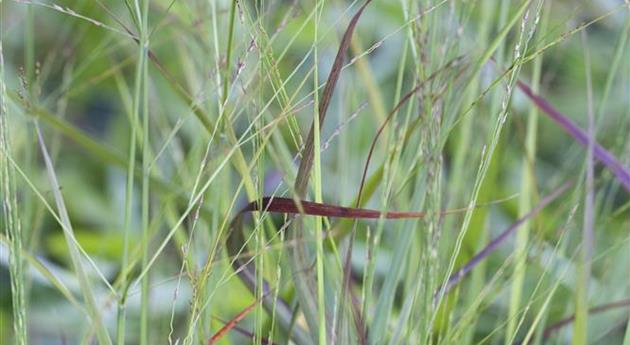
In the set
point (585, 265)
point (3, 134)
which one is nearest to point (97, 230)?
point (3, 134)

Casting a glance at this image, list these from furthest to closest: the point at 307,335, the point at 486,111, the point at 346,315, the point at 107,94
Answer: the point at 107,94
the point at 486,111
the point at 307,335
the point at 346,315

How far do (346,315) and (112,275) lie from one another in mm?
599

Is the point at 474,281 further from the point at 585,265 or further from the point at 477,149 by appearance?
the point at 585,265

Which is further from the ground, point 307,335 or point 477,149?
point 477,149

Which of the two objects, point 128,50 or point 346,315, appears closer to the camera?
point 346,315

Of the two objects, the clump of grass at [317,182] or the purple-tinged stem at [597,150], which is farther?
the purple-tinged stem at [597,150]

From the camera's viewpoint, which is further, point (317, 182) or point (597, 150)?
point (597, 150)

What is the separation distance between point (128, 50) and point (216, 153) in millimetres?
793

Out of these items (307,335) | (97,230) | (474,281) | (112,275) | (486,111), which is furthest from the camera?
(97,230)

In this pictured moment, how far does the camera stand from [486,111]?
0.83m

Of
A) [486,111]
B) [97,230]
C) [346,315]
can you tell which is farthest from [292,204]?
[97,230]

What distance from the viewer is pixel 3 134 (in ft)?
1.43

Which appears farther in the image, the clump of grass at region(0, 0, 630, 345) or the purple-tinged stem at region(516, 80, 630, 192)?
the purple-tinged stem at region(516, 80, 630, 192)

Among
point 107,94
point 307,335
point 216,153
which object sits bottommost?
point 307,335
